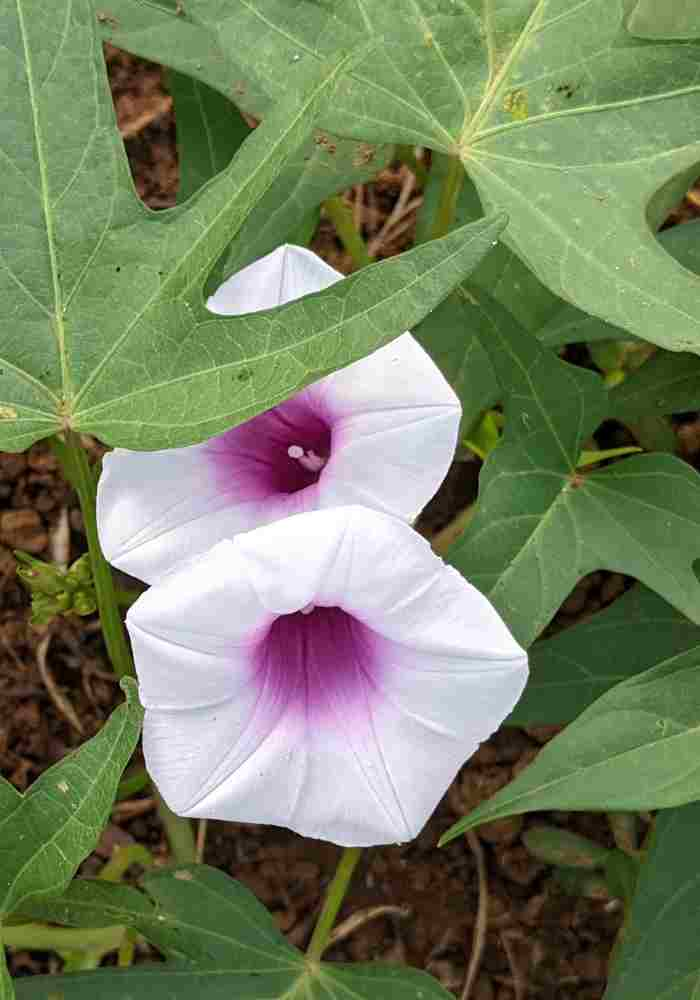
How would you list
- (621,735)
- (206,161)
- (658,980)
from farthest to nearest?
(206,161) < (658,980) < (621,735)

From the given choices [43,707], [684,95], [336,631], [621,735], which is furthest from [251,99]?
[43,707]

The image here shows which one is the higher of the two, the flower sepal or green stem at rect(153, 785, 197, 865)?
the flower sepal

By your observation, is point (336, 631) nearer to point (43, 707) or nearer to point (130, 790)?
point (130, 790)

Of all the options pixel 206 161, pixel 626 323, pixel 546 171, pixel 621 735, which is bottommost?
pixel 621 735

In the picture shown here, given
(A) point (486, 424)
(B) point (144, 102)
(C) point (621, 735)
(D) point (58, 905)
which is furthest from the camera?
(B) point (144, 102)

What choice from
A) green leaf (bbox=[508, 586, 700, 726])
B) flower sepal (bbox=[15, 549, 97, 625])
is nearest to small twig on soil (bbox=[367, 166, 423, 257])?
green leaf (bbox=[508, 586, 700, 726])

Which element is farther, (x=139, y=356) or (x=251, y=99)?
(x=251, y=99)

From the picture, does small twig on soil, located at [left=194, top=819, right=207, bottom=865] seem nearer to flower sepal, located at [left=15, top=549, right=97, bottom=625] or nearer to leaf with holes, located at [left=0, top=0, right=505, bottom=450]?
flower sepal, located at [left=15, top=549, right=97, bottom=625]

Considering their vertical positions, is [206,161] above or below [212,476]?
above
